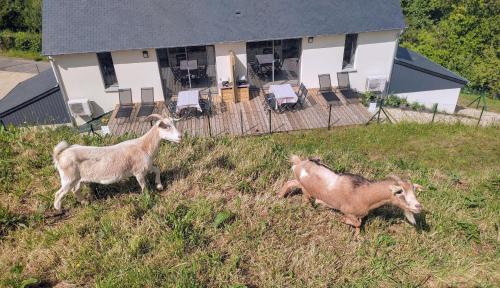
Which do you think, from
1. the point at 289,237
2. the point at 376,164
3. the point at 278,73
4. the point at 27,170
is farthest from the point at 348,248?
the point at 278,73

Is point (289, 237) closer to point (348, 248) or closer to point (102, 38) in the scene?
point (348, 248)

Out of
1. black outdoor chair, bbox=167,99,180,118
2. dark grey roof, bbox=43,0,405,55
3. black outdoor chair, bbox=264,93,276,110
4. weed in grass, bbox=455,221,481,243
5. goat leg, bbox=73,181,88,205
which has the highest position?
dark grey roof, bbox=43,0,405,55

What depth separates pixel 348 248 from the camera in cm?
543

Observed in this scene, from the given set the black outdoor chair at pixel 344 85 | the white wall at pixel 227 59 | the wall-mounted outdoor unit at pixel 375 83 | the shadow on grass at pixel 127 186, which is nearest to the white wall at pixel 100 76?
the white wall at pixel 227 59

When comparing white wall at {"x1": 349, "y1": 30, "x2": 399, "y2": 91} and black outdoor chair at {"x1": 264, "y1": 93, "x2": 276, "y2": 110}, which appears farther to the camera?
white wall at {"x1": 349, "y1": 30, "x2": 399, "y2": 91}

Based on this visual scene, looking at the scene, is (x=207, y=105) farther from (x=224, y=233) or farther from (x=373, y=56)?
(x=224, y=233)

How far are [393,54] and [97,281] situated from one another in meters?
18.7

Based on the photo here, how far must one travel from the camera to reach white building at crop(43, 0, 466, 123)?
669 inches

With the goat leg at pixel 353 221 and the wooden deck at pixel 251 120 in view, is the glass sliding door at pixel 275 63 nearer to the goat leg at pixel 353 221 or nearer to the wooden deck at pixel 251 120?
the wooden deck at pixel 251 120

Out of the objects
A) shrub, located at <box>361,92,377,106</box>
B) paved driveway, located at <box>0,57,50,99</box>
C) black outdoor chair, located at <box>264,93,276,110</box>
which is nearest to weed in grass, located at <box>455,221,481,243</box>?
black outdoor chair, located at <box>264,93,276,110</box>

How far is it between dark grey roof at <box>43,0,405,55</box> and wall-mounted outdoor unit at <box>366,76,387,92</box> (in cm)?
271

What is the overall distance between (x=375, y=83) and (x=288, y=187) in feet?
48.6

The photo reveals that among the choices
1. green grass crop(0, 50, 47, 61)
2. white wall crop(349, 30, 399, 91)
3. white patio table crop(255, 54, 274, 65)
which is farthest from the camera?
green grass crop(0, 50, 47, 61)

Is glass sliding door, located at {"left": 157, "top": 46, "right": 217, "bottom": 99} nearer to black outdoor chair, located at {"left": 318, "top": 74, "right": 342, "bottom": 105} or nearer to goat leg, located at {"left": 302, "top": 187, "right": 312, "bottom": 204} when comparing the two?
black outdoor chair, located at {"left": 318, "top": 74, "right": 342, "bottom": 105}
